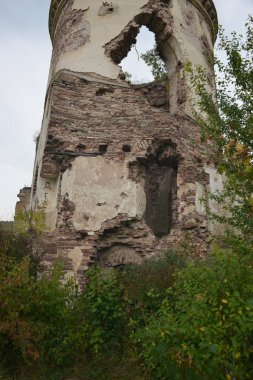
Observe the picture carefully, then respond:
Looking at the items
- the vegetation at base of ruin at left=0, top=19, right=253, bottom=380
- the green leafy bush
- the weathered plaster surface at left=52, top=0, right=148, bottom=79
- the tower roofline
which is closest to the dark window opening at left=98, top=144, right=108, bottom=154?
the weathered plaster surface at left=52, top=0, right=148, bottom=79

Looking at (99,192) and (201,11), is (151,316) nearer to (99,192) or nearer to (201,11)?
(99,192)

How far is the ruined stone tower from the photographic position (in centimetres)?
774

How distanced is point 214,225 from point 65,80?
4.65m

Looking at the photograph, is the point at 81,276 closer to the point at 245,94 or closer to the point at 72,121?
the point at 72,121

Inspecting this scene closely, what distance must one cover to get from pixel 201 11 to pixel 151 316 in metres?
9.51

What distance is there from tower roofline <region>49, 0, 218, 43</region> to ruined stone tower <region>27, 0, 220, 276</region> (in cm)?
78

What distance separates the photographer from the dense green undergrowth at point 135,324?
3386 millimetres

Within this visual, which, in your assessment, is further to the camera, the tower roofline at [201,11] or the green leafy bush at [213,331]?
the tower roofline at [201,11]

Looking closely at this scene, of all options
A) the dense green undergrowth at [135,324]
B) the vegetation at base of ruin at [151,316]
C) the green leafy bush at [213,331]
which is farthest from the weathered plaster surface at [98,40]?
the green leafy bush at [213,331]

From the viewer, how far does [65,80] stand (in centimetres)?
902

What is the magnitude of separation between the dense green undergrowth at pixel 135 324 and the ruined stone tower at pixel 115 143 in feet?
5.20

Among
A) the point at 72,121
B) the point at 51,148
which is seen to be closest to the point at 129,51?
the point at 72,121

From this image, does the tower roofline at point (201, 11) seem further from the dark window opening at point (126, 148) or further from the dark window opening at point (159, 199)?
the dark window opening at point (126, 148)

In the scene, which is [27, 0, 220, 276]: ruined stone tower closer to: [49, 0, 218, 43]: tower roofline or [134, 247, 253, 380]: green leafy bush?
[49, 0, 218, 43]: tower roofline
